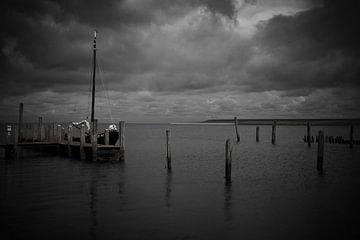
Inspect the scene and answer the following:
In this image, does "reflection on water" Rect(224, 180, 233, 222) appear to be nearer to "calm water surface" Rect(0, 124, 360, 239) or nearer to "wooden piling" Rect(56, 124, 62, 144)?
"calm water surface" Rect(0, 124, 360, 239)

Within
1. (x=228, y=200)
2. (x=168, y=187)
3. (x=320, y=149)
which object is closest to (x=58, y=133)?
(x=168, y=187)

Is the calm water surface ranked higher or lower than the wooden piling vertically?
lower

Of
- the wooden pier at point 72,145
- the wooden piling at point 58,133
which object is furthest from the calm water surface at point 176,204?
the wooden piling at point 58,133

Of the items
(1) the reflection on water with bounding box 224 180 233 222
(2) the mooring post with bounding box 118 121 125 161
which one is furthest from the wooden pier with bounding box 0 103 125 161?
(1) the reflection on water with bounding box 224 180 233 222

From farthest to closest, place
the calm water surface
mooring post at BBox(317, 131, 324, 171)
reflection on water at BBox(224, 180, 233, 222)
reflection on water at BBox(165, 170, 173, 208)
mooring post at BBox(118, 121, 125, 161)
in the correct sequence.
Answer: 1. mooring post at BBox(118, 121, 125, 161)
2. mooring post at BBox(317, 131, 324, 171)
3. reflection on water at BBox(165, 170, 173, 208)
4. reflection on water at BBox(224, 180, 233, 222)
5. the calm water surface

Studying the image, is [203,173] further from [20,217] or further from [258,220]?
[20,217]

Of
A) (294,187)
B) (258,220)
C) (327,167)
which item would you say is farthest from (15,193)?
(327,167)

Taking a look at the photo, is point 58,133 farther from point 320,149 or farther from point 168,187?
point 320,149

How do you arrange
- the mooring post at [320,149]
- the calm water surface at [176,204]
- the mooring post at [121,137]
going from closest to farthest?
the calm water surface at [176,204], the mooring post at [320,149], the mooring post at [121,137]

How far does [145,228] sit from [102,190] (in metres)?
6.65

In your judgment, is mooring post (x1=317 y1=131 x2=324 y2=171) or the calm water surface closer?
the calm water surface

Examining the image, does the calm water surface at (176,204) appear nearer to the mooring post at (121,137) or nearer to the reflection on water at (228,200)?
the reflection on water at (228,200)

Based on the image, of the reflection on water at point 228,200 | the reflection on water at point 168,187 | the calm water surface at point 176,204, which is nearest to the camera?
the calm water surface at point 176,204

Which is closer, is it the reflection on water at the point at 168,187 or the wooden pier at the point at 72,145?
the reflection on water at the point at 168,187
